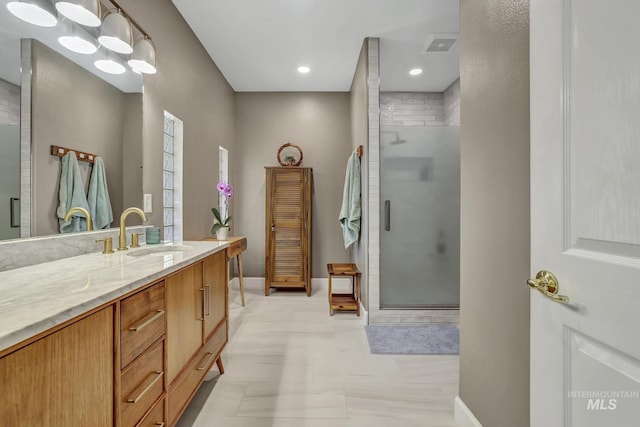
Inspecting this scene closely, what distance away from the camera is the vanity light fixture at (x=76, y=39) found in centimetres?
139

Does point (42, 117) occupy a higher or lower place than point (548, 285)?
higher

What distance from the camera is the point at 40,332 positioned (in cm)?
64

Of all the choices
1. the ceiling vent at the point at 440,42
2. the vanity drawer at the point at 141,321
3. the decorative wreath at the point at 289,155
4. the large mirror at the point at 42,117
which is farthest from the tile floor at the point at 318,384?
the ceiling vent at the point at 440,42

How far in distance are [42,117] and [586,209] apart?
1.96 m

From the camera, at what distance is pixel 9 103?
115 cm

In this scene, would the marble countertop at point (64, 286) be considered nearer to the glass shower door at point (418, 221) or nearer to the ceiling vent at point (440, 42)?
the glass shower door at point (418, 221)

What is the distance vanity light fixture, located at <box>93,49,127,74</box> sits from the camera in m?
1.62

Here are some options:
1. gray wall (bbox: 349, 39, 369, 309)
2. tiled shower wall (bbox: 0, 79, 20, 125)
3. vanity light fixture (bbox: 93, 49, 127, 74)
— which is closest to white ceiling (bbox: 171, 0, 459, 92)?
gray wall (bbox: 349, 39, 369, 309)

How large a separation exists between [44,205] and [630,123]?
1979 mm

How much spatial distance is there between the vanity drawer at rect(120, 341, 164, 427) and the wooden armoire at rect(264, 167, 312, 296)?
2.66 m

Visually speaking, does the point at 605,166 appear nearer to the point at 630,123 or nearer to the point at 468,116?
the point at 630,123

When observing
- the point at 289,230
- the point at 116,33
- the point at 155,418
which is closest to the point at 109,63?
the point at 116,33

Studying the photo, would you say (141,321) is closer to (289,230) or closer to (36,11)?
(36,11)

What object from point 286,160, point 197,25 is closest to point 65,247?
point 197,25
